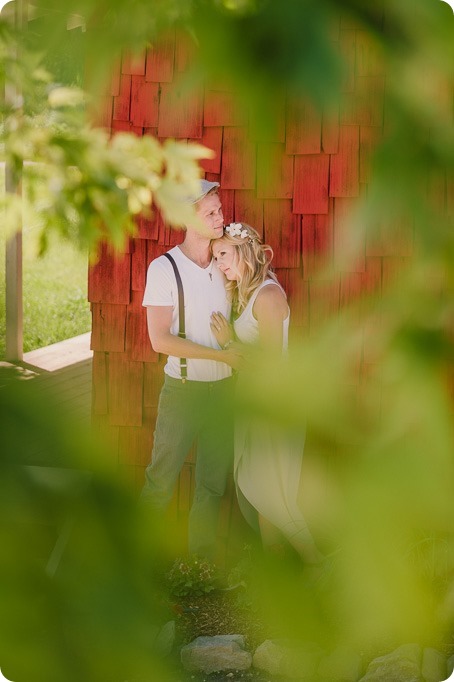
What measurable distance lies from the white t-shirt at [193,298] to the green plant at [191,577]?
2.59 ft

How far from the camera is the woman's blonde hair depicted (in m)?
3.04

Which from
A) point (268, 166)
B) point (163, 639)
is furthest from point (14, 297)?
point (268, 166)

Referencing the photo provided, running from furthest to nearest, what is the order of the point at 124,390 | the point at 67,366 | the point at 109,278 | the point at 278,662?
the point at 67,366 < the point at 124,390 < the point at 109,278 < the point at 278,662

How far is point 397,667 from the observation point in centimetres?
286

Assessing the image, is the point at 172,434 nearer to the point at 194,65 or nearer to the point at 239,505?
the point at 239,505

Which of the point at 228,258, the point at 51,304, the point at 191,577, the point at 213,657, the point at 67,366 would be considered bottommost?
the point at 213,657

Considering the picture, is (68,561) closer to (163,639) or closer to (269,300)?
(163,639)

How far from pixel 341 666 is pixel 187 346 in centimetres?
117

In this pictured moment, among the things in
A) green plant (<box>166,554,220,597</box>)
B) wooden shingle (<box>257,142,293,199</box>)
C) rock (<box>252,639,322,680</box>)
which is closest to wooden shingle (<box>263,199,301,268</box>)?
green plant (<box>166,554,220,597</box>)

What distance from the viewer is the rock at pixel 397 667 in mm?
2824

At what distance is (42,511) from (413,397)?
0.26m

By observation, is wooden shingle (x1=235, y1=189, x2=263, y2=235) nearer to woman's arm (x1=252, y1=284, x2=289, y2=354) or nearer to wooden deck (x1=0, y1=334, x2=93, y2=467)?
woman's arm (x1=252, y1=284, x2=289, y2=354)

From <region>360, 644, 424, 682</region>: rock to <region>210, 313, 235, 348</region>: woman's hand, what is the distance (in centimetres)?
118

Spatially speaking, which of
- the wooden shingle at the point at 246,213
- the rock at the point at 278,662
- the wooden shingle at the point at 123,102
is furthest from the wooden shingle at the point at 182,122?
the rock at the point at 278,662
